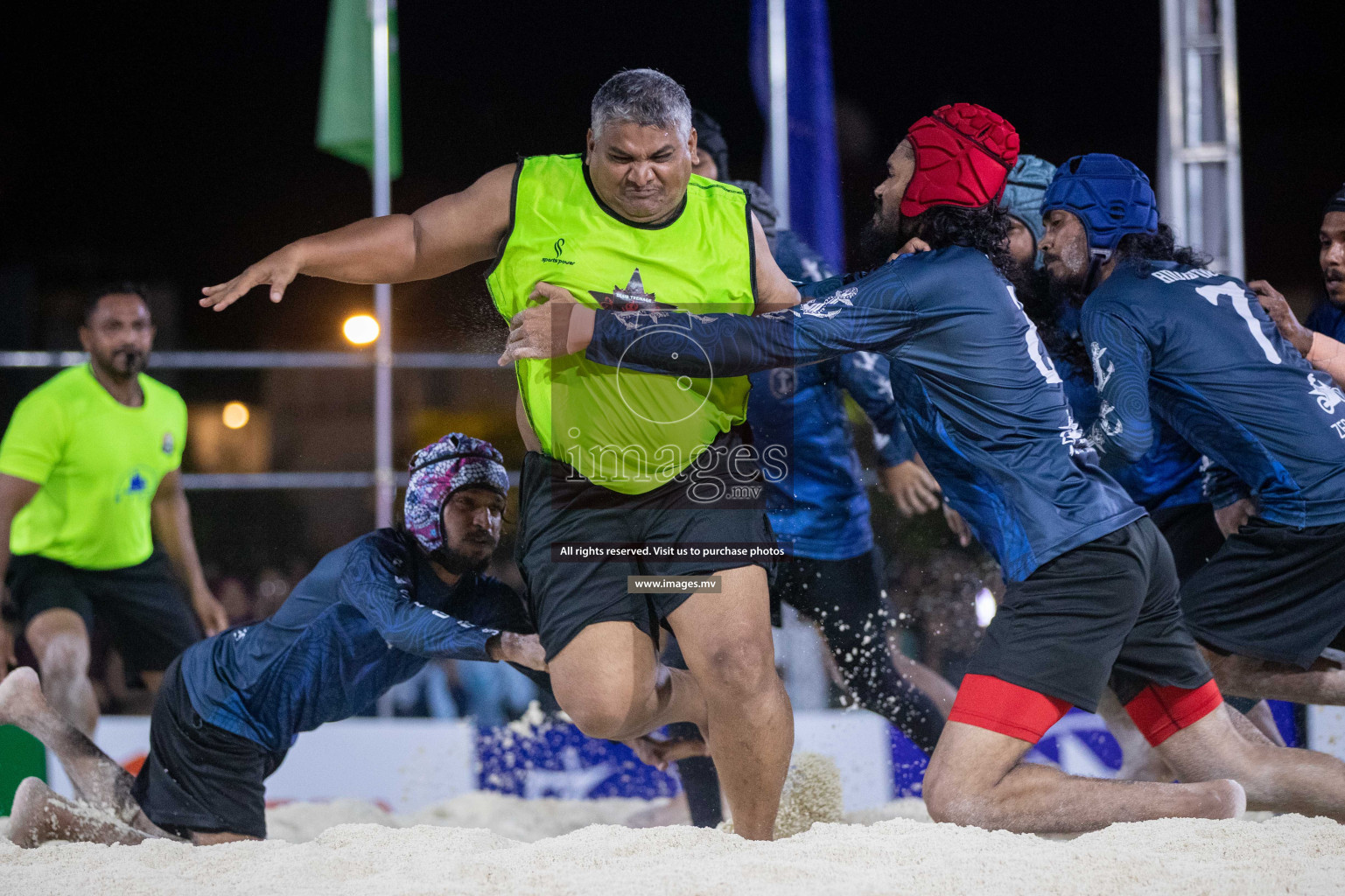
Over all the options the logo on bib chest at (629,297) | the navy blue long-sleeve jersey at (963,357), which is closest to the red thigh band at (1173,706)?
the navy blue long-sleeve jersey at (963,357)

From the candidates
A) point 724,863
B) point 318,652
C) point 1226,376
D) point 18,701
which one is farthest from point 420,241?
point 1226,376

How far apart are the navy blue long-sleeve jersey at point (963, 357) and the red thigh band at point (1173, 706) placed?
0.49m

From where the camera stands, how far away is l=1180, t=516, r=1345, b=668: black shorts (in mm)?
2943

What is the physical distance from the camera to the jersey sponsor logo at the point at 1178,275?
293 cm

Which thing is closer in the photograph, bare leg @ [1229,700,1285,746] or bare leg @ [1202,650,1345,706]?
bare leg @ [1202,650,1345,706]

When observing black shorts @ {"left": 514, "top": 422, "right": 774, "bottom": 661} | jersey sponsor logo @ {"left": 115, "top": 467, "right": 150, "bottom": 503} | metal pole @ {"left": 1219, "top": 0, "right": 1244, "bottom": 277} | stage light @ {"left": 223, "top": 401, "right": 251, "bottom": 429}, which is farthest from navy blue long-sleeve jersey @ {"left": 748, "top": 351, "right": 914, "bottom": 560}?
jersey sponsor logo @ {"left": 115, "top": 467, "right": 150, "bottom": 503}

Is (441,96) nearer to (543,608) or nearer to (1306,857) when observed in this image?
(543,608)

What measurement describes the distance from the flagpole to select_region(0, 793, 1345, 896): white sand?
3.81ft

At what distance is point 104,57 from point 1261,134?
5.22 m

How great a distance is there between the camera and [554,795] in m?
3.90

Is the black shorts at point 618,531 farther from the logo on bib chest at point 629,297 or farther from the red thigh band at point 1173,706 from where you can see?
the red thigh band at point 1173,706

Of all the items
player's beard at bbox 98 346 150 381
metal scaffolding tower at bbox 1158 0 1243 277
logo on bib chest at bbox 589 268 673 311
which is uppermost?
metal scaffolding tower at bbox 1158 0 1243 277

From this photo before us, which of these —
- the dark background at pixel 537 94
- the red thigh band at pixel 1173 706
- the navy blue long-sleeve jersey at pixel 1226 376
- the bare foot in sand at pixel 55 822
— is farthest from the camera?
the dark background at pixel 537 94

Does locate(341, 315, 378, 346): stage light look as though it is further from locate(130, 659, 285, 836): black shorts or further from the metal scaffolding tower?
the metal scaffolding tower
